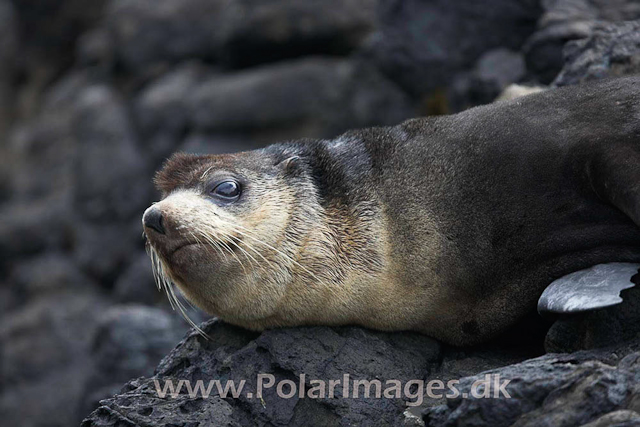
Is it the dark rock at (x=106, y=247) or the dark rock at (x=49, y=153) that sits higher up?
the dark rock at (x=49, y=153)

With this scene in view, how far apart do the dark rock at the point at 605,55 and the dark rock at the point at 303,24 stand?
765 cm

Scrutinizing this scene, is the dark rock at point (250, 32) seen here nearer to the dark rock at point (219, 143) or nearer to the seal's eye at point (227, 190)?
the dark rock at point (219, 143)

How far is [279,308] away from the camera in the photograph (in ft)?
18.1

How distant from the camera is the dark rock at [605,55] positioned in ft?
23.4

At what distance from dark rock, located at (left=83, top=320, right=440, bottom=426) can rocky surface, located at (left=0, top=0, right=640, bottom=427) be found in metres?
0.01

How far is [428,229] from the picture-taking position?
5539 millimetres

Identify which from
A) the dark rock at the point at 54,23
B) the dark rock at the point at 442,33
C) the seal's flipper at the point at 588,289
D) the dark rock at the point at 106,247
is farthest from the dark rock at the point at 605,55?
the dark rock at the point at 54,23

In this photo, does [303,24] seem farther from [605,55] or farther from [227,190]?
[227,190]

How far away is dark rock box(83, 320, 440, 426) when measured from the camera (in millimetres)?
5105

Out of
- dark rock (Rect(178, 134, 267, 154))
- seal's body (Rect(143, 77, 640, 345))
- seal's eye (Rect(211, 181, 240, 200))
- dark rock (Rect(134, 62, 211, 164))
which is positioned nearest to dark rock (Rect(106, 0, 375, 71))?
dark rock (Rect(134, 62, 211, 164))

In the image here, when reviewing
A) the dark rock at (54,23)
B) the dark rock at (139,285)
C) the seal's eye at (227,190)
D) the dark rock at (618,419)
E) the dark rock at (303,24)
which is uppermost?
the dark rock at (54,23)

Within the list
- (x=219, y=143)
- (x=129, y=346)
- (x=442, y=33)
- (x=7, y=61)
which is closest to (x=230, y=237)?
(x=129, y=346)

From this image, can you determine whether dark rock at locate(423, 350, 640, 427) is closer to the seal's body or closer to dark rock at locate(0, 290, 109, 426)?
the seal's body

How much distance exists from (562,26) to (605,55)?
6.65 ft
